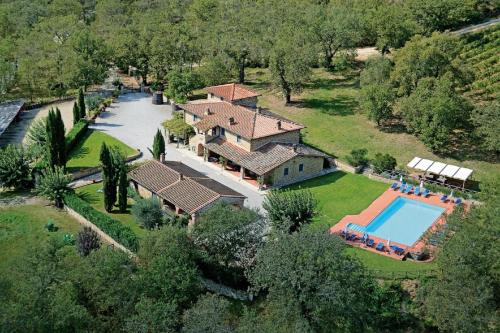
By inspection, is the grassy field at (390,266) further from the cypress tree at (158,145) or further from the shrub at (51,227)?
the shrub at (51,227)

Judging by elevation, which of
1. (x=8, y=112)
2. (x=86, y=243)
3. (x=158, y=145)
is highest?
(x=158, y=145)

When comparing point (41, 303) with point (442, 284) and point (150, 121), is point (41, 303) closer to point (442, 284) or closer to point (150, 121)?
point (442, 284)

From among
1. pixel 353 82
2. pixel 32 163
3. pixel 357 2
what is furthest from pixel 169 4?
pixel 32 163

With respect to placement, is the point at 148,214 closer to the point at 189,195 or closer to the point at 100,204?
the point at 189,195

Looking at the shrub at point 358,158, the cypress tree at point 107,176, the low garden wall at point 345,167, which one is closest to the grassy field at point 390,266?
the low garden wall at point 345,167

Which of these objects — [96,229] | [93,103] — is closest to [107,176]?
[96,229]

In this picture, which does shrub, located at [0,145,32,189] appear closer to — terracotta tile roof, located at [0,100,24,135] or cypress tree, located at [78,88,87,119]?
terracotta tile roof, located at [0,100,24,135]

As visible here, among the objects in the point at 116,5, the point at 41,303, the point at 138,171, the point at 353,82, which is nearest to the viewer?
the point at 41,303
